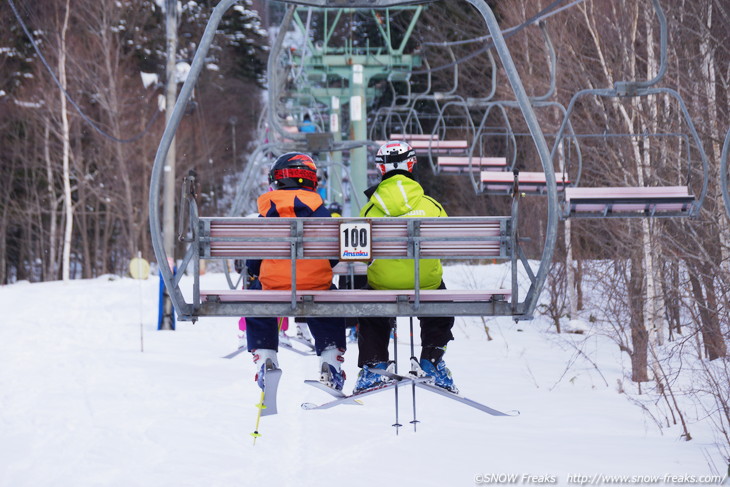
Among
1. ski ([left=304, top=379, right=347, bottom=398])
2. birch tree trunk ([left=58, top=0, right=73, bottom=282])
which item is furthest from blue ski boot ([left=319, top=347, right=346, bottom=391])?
birch tree trunk ([left=58, top=0, right=73, bottom=282])

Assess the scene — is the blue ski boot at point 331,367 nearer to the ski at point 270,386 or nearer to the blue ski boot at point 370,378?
the blue ski boot at point 370,378

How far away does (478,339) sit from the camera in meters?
17.6

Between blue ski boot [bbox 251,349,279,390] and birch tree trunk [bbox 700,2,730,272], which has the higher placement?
birch tree trunk [bbox 700,2,730,272]

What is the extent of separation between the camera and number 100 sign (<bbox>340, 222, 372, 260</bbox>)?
546 cm

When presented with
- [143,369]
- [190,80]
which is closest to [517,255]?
[190,80]

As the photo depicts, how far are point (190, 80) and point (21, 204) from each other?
36752 mm

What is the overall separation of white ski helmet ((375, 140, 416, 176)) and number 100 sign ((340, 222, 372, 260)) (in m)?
0.95

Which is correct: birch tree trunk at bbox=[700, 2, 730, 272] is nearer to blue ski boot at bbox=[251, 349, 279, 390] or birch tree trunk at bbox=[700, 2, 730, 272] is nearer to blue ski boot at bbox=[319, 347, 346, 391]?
blue ski boot at bbox=[319, 347, 346, 391]

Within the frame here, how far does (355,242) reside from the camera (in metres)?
5.46

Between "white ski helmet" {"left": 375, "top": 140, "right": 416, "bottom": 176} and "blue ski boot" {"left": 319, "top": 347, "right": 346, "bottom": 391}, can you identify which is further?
"blue ski boot" {"left": 319, "top": 347, "right": 346, "bottom": 391}

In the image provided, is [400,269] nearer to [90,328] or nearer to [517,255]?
[517,255]

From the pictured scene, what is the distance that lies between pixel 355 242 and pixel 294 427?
4112 mm

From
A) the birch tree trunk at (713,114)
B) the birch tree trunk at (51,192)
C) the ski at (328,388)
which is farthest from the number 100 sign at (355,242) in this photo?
the birch tree trunk at (51,192)

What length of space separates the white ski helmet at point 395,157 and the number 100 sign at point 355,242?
951 mm
